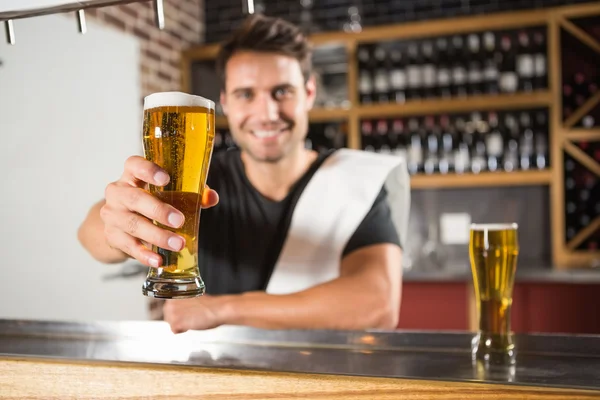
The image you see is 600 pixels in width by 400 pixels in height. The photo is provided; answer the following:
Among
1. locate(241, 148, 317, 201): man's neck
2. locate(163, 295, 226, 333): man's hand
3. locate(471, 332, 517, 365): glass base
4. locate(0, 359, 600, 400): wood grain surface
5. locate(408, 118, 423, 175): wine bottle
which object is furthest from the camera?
locate(408, 118, 423, 175): wine bottle

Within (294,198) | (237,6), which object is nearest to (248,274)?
(294,198)

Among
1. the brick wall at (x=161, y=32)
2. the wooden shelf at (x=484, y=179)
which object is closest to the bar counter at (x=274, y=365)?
the brick wall at (x=161, y=32)

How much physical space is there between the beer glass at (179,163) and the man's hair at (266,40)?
23.9 inches

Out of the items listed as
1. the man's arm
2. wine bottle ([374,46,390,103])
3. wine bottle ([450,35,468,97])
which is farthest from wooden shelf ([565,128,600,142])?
the man's arm

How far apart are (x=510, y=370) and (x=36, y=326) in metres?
0.58

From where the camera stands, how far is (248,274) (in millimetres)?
1207

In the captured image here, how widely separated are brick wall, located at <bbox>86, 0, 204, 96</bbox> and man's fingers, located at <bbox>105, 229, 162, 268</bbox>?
6.87 ft

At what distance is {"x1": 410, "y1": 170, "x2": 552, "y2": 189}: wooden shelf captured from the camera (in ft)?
10.0

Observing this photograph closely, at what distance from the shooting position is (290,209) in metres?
1.18

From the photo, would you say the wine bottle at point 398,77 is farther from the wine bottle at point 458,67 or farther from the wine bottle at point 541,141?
the wine bottle at point 541,141

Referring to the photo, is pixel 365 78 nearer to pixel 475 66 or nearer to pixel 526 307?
pixel 475 66

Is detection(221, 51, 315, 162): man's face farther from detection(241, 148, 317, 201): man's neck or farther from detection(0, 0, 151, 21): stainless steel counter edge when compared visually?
detection(0, 0, 151, 21): stainless steel counter edge

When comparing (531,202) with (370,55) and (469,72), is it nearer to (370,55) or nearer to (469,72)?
(469,72)

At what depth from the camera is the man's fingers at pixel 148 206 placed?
555mm
